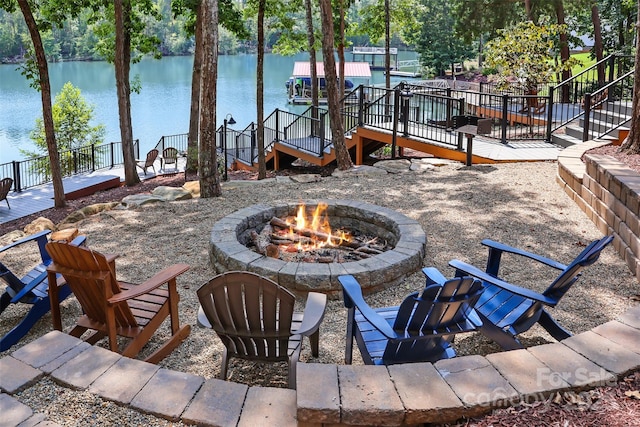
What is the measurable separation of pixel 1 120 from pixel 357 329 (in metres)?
41.9

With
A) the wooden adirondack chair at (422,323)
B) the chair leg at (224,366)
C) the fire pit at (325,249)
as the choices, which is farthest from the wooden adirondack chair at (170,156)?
the wooden adirondack chair at (422,323)

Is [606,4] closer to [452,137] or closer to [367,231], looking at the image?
[452,137]

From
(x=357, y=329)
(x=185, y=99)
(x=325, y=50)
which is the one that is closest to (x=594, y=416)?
(x=357, y=329)

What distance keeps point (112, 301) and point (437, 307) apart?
208cm

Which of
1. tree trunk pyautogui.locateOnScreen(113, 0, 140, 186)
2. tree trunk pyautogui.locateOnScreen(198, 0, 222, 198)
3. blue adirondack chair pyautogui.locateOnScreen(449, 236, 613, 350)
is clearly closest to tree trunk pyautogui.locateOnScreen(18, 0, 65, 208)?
tree trunk pyautogui.locateOnScreen(113, 0, 140, 186)

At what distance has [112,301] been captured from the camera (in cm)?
398

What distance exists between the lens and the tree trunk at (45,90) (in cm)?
1190

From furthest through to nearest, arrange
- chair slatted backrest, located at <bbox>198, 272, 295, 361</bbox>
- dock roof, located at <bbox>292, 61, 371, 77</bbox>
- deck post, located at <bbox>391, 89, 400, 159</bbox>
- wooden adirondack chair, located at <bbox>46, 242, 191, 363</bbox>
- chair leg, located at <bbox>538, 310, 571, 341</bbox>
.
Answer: dock roof, located at <bbox>292, 61, 371, 77</bbox>
deck post, located at <bbox>391, 89, 400, 159</bbox>
chair leg, located at <bbox>538, 310, 571, 341</bbox>
wooden adirondack chair, located at <bbox>46, 242, 191, 363</bbox>
chair slatted backrest, located at <bbox>198, 272, 295, 361</bbox>

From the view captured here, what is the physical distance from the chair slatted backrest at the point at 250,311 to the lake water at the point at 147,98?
25.2 metres

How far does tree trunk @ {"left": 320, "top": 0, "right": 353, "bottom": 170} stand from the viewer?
12.1 metres

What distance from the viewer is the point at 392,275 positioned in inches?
221

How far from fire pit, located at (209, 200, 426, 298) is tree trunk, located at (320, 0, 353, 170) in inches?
211

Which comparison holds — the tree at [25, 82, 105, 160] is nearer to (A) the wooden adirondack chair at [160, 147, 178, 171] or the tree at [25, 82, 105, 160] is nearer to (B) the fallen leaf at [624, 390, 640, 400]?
(A) the wooden adirondack chair at [160, 147, 178, 171]

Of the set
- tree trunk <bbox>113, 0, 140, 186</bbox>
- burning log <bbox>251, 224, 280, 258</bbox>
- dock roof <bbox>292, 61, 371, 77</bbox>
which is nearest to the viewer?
burning log <bbox>251, 224, 280, 258</bbox>
